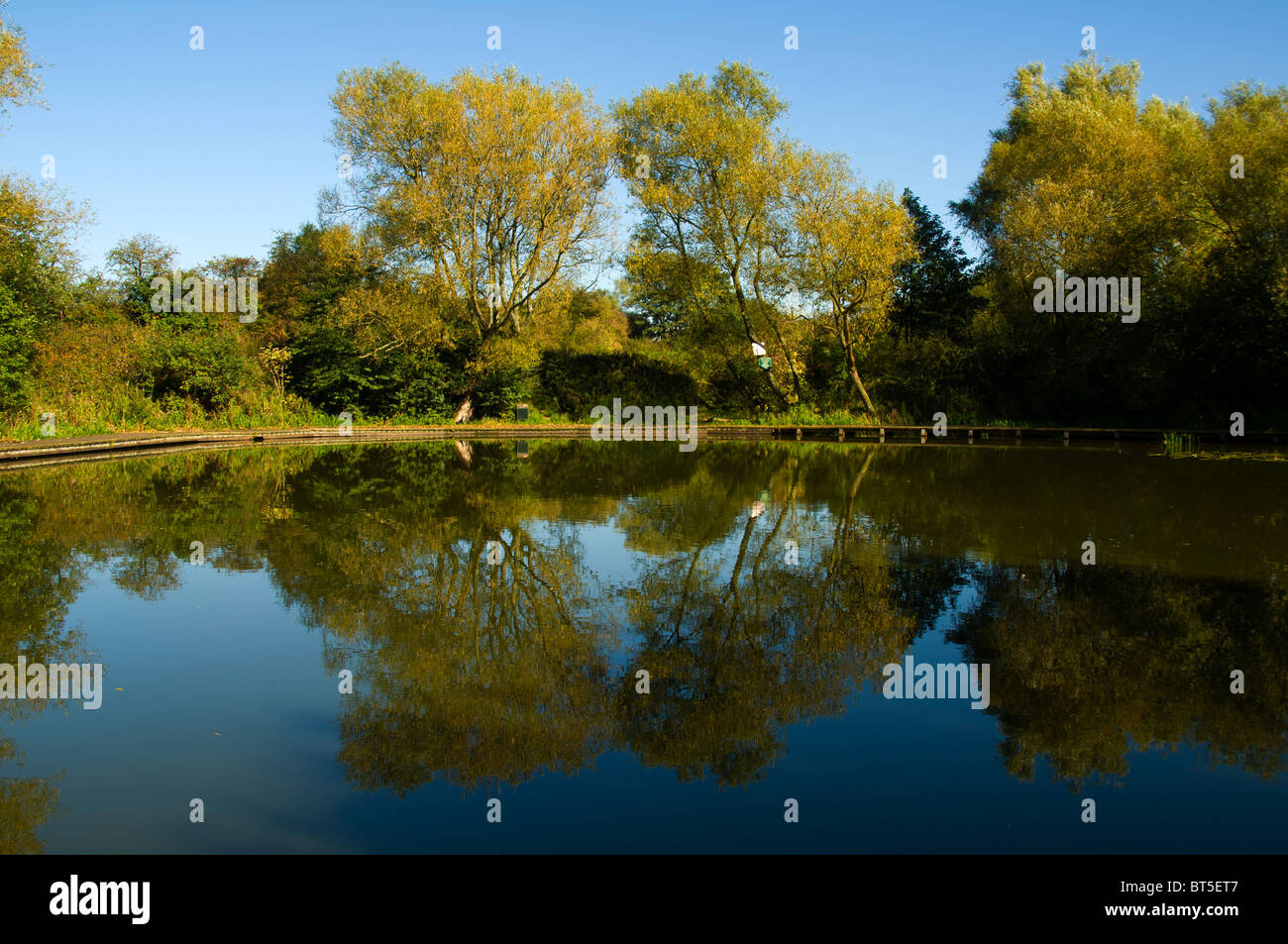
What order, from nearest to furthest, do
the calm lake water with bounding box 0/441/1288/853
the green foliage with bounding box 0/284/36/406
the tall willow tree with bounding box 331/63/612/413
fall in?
1. the calm lake water with bounding box 0/441/1288/853
2. the green foliage with bounding box 0/284/36/406
3. the tall willow tree with bounding box 331/63/612/413

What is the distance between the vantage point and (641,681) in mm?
5309

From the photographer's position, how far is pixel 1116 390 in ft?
83.1

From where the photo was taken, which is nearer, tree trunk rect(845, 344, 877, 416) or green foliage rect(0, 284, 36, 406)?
green foliage rect(0, 284, 36, 406)

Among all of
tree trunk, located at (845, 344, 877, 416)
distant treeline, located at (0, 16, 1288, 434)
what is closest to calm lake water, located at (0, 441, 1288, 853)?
distant treeline, located at (0, 16, 1288, 434)

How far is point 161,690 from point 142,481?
10702 mm

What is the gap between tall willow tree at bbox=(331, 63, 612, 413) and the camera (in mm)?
26547

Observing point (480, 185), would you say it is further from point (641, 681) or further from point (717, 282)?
point (641, 681)

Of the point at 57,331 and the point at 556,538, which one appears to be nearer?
the point at 556,538

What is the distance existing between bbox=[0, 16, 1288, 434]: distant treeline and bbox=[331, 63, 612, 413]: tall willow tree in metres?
0.07

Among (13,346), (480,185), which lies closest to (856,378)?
(480,185)

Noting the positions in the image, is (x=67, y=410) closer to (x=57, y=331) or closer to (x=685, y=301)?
(x=57, y=331)

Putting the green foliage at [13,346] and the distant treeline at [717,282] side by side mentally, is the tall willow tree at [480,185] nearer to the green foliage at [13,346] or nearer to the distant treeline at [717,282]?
the distant treeline at [717,282]

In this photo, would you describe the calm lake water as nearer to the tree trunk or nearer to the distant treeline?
the distant treeline
